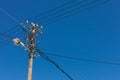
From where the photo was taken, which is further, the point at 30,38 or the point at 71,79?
the point at 71,79

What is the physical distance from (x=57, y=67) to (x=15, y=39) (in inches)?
177

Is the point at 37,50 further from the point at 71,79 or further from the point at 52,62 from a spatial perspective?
the point at 71,79

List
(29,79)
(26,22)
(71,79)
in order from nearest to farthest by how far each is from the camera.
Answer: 1. (29,79)
2. (26,22)
3. (71,79)

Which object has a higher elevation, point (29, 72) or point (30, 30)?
point (30, 30)

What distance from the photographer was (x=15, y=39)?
79.3ft

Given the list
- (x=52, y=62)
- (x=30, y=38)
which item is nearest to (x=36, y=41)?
(x=30, y=38)

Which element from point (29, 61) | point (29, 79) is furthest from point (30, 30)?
point (29, 79)

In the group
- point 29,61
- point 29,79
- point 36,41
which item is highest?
point 36,41

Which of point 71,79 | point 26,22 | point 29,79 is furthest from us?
point 71,79

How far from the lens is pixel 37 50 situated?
2508 centimetres

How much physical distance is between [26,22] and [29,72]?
4143 mm

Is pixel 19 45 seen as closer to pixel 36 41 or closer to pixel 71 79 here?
pixel 36 41

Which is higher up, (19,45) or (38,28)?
(38,28)

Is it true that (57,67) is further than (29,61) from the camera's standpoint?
Yes
